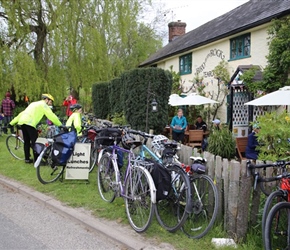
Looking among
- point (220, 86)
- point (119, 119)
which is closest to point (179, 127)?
point (119, 119)

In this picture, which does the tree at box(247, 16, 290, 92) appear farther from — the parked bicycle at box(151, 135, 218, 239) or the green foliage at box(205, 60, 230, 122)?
the parked bicycle at box(151, 135, 218, 239)

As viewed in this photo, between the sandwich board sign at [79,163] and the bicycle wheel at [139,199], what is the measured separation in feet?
6.30

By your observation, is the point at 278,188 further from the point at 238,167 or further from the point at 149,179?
the point at 149,179

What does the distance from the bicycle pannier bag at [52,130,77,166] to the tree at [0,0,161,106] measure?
9.35 m

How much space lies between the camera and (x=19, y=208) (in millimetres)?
5090

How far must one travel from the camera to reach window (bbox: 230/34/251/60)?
1300cm

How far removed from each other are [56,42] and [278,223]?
13425 millimetres

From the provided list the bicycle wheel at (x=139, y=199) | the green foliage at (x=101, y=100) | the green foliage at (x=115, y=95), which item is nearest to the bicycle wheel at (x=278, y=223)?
the bicycle wheel at (x=139, y=199)

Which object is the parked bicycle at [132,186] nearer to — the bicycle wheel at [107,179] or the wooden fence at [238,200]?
the bicycle wheel at [107,179]

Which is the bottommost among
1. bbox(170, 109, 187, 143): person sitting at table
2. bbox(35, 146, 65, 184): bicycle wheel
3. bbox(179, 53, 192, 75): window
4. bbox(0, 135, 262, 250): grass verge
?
bbox(0, 135, 262, 250): grass verge

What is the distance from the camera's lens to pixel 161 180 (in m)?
3.94

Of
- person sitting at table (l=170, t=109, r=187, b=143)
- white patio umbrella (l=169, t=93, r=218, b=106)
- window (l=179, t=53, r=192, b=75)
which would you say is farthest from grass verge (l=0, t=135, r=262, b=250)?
window (l=179, t=53, r=192, b=75)

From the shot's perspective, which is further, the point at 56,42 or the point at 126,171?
the point at 56,42

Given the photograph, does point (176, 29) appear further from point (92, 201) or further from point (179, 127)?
point (92, 201)
